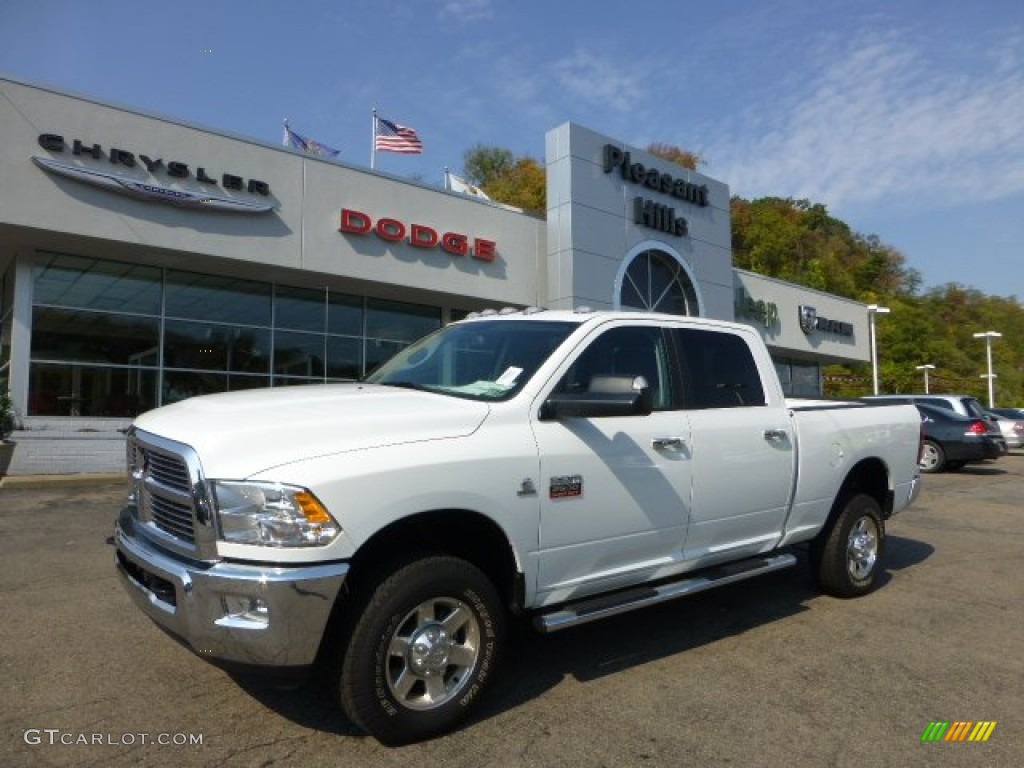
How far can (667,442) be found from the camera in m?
4.17

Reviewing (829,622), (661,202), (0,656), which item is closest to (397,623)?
(0,656)

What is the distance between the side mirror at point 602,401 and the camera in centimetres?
359

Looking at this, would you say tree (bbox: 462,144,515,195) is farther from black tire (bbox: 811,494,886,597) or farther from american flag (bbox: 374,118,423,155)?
black tire (bbox: 811,494,886,597)

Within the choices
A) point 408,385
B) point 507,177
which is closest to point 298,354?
point 408,385

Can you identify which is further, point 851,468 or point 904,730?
point 851,468

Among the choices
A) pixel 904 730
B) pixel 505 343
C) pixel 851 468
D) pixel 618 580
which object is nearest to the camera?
pixel 904 730

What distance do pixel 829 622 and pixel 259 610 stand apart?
383 cm

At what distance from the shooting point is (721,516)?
447 cm

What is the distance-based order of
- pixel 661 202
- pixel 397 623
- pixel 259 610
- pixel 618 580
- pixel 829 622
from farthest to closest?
pixel 661 202 < pixel 829 622 < pixel 618 580 < pixel 397 623 < pixel 259 610

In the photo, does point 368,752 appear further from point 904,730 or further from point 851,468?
point 851,468

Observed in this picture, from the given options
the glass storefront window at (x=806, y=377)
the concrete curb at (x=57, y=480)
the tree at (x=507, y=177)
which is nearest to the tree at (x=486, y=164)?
the tree at (x=507, y=177)

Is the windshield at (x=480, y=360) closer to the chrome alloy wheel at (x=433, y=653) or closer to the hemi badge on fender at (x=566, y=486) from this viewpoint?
the hemi badge on fender at (x=566, y=486)

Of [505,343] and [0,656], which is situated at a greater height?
[505,343]

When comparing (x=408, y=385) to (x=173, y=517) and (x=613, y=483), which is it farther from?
(x=173, y=517)
